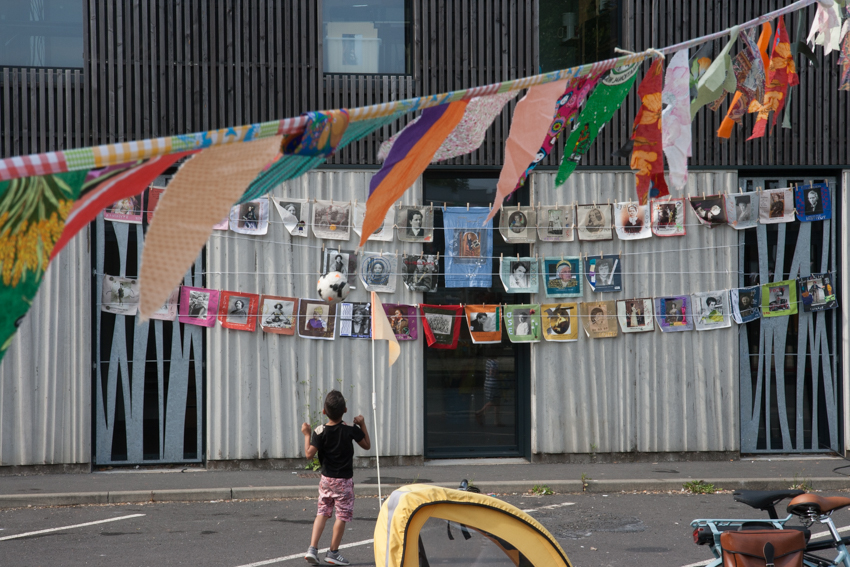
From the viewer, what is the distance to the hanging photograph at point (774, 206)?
11031 mm

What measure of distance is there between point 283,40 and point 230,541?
6.73 meters

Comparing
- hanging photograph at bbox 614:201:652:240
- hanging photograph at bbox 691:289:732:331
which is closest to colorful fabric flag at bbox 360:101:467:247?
hanging photograph at bbox 614:201:652:240

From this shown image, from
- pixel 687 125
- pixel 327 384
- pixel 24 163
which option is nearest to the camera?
pixel 24 163

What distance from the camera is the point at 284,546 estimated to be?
7.25 m

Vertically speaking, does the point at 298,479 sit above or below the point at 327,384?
below

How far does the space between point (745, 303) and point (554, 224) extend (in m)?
2.98

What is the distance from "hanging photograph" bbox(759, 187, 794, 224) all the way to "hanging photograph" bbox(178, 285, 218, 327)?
25.7ft

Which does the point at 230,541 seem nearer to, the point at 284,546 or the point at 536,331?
the point at 284,546

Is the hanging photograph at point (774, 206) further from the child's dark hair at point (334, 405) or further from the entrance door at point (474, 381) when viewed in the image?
the child's dark hair at point (334, 405)

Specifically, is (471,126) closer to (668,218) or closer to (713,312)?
(668,218)

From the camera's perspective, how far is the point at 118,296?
10.4 meters

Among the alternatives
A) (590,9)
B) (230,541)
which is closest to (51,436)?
(230,541)

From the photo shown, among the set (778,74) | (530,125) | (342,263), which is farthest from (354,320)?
(530,125)

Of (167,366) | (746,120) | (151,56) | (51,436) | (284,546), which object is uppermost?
(151,56)
